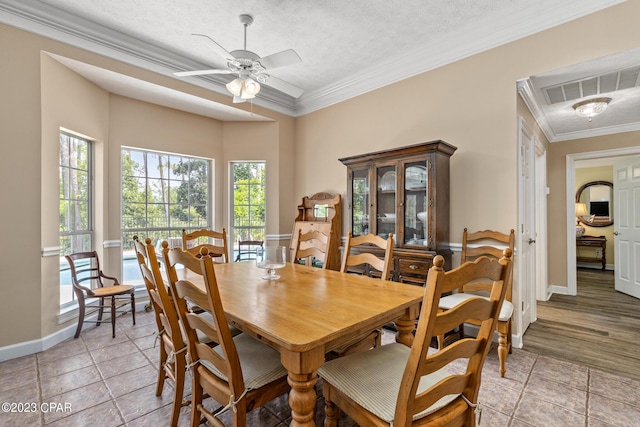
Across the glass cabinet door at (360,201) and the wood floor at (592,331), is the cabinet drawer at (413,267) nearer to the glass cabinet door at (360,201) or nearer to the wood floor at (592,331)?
the glass cabinet door at (360,201)

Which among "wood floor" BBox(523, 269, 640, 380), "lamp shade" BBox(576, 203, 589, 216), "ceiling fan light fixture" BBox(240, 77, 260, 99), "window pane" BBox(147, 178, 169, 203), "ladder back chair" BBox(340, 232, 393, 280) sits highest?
"ceiling fan light fixture" BBox(240, 77, 260, 99)

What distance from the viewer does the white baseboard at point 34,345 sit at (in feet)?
8.02

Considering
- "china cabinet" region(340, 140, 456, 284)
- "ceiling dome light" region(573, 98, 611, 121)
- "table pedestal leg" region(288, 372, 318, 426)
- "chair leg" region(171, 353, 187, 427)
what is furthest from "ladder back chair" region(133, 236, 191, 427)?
"ceiling dome light" region(573, 98, 611, 121)

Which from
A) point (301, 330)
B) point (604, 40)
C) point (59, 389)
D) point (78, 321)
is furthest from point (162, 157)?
point (604, 40)

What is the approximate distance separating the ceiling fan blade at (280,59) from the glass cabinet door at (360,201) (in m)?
1.45

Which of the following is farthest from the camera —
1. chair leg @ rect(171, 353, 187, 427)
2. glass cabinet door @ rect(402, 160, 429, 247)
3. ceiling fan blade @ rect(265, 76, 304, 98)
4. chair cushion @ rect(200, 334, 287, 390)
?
glass cabinet door @ rect(402, 160, 429, 247)

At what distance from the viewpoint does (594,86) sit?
9.81 feet

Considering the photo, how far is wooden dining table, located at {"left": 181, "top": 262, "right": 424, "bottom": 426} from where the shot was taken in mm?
1099

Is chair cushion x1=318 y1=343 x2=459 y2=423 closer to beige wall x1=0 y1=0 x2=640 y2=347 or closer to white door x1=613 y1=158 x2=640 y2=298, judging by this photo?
beige wall x1=0 y1=0 x2=640 y2=347

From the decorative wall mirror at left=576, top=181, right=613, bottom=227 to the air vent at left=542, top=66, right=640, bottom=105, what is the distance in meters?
5.15

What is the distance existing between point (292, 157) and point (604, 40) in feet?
11.9

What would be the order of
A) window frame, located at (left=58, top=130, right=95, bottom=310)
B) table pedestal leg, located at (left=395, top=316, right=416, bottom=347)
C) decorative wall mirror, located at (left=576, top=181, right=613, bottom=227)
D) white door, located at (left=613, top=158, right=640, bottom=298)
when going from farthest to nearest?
decorative wall mirror, located at (left=576, top=181, right=613, bottom=227), white door, located at (left=613, top=158, right=640, bottom=298), window frame, located at (left=58, top=130, right=95, bottom=310), table pedestal leg, located at (left=395, top=316, right=416, bottom=347)

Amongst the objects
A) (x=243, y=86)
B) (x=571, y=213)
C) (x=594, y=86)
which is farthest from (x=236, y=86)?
(x=571, y=213)

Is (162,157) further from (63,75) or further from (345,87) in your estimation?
(345,87)
